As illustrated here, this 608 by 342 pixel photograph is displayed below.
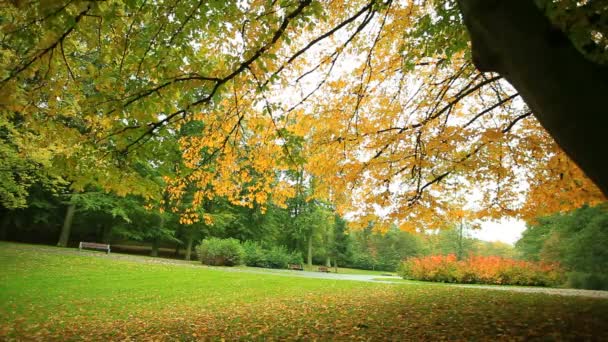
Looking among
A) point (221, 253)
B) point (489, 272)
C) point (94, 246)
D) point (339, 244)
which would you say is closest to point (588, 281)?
point (489, 272)

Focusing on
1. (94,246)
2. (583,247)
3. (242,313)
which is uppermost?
(583,247)

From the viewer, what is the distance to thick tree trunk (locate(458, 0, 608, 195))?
2102 millimetres

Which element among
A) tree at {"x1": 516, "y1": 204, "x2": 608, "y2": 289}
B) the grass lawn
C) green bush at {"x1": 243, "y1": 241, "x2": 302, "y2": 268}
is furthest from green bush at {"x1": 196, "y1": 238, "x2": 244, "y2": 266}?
tree at {"x1": 516, "y1": 204, "x2": 608, "y2": 289}

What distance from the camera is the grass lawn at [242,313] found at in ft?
17.9

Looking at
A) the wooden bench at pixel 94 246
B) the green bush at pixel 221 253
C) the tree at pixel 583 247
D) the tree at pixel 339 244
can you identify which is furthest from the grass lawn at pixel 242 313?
the tree at pixel 339 244

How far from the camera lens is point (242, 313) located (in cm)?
757

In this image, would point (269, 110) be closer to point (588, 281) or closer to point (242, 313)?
point (242, 313)

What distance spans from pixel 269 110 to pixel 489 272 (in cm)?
1823

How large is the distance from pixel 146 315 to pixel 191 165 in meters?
3.67

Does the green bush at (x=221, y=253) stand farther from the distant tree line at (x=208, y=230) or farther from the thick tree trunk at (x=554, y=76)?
the thick tree trunk at (x=554, y=76)

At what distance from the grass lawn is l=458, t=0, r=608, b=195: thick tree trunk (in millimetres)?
3763

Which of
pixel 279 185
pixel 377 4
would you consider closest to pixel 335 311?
pixel 279 185

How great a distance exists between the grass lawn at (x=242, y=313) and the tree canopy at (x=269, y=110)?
202cm

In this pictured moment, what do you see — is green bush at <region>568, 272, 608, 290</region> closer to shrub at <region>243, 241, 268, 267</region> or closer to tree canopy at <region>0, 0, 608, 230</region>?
tree canopy at <region>0, 0, 608, 230</region>
